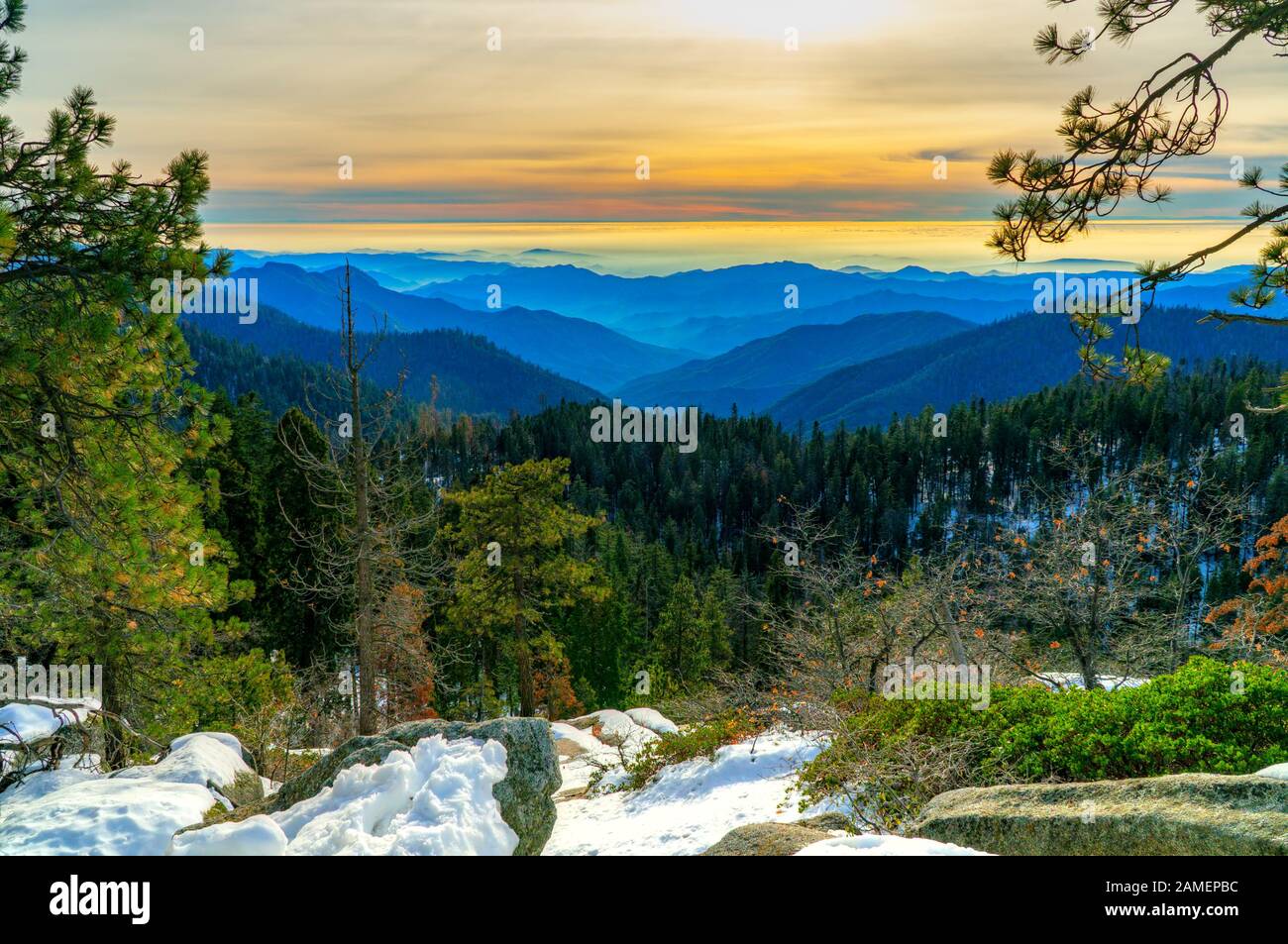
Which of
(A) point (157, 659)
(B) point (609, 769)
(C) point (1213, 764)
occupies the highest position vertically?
(C) point (1213, 764)

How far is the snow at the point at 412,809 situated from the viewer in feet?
24.4


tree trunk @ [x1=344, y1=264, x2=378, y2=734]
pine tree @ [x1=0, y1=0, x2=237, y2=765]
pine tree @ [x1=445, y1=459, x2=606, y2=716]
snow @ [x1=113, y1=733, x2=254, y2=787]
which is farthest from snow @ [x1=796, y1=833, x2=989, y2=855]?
pine tree @ [x1=445, y1=459, x2=606, y2=716]

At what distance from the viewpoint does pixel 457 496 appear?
27266mm

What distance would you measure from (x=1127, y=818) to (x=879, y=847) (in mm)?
2089

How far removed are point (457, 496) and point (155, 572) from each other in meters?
17.6

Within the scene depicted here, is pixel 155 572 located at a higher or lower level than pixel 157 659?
higher

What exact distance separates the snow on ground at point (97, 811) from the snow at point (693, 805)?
3.98 meters

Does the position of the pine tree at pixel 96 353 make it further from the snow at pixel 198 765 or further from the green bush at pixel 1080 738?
the green bush at pixel 1080 738

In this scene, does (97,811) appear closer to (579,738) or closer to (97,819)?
(97,819)

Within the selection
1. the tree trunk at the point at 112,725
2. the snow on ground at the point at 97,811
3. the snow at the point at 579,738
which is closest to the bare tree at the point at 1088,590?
the snow at the point at 579,738
